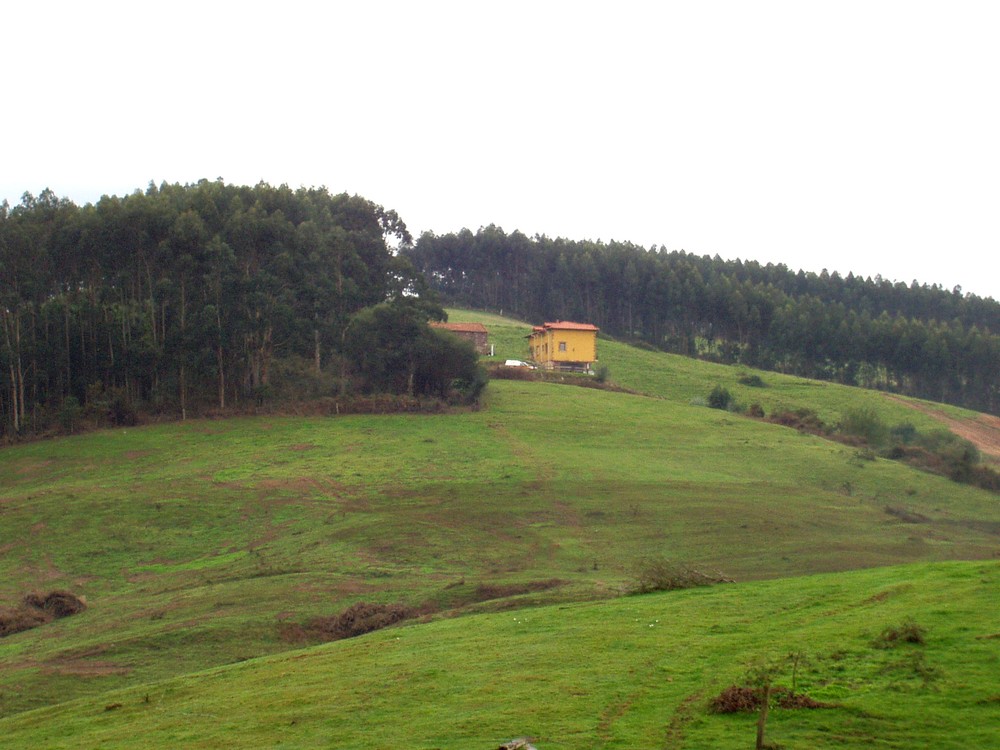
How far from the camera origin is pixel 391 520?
38.5 meters

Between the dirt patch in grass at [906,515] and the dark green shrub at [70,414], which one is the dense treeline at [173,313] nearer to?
the dark green shrub at [70,414]

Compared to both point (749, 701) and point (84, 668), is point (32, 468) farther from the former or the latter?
point (749, 701)

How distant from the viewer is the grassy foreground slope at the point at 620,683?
11789 mm

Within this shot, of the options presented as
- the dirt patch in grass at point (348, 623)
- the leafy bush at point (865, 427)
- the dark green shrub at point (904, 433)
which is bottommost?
the dirt patch in grass at point (348, 623)

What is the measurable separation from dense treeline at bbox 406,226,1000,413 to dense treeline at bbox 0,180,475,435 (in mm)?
63467

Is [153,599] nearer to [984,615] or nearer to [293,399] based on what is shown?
[984,615]

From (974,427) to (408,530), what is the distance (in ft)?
205

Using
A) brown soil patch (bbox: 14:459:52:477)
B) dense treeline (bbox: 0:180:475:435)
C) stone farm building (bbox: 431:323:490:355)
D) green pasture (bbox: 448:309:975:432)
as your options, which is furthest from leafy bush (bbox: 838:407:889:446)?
brown soil patch (bbox: 14:459:52:477)

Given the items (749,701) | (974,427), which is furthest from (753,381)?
(749,701)

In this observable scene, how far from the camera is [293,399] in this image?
6544 cm

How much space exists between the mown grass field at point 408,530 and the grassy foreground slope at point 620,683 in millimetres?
142

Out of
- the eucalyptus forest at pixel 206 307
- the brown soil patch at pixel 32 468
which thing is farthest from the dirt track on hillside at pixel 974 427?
the brown soil patch at pixel 32 468

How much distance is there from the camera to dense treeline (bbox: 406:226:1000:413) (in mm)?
114875

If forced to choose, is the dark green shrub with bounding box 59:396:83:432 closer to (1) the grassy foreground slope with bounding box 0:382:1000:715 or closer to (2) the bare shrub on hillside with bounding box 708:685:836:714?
(1) the grassy foreground slope with bounding box 0:382:1000:715
